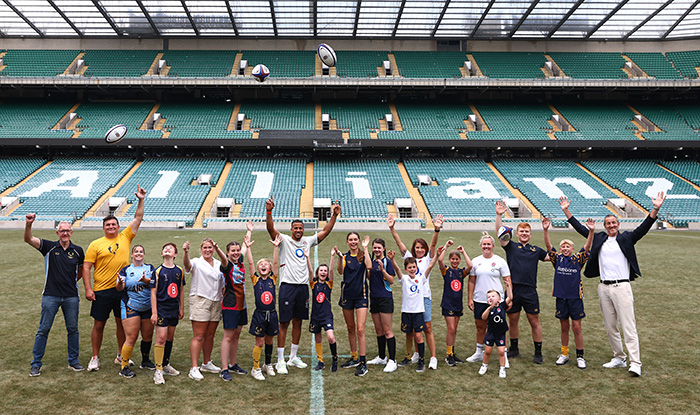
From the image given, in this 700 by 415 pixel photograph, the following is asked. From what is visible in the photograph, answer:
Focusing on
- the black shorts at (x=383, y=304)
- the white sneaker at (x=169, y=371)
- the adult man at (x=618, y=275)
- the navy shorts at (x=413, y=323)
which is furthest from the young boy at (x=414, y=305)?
the white sneaker at (x=169, y=371)

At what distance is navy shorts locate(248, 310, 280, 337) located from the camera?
21.5 feet

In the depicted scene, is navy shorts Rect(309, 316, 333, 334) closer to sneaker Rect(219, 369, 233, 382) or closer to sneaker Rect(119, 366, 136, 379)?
sneaker Rect(219, 369, 233, 382)

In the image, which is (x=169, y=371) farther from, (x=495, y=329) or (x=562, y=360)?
(x=562, y=360)

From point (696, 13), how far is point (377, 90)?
28552 mm

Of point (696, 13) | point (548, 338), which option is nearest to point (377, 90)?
point (696, 13)

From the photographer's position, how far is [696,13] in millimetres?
39469

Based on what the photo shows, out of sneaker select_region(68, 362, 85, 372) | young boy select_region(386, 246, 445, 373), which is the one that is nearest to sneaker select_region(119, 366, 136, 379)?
sneaker select_region(68, 362, 85, 372)

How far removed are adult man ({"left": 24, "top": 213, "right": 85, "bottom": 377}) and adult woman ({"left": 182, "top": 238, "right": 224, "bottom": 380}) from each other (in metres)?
1.72

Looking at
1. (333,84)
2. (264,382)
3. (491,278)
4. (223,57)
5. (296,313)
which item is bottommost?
(264,382)

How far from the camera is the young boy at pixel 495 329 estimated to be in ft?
21.8

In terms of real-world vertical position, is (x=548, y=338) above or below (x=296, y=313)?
below

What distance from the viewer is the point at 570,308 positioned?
23.3 ft

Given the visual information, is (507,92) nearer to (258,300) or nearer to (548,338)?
(548,338)

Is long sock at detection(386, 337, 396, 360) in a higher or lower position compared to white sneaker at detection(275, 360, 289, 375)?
higher
